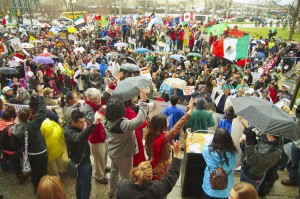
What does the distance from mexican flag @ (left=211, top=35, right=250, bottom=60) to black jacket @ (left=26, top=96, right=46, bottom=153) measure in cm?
693

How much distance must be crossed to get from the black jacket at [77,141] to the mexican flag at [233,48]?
22.1 feet

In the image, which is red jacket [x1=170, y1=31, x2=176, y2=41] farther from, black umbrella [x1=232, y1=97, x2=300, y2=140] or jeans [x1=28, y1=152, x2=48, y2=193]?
jeans [x1=28, y1=152, x2=48, y2=193]

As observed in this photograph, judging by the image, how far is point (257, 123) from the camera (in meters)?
3.66

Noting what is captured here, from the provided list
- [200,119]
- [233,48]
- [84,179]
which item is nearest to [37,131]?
[84,179]

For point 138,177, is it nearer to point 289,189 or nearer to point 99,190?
point 99,190

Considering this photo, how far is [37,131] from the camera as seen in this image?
3922 millimetres

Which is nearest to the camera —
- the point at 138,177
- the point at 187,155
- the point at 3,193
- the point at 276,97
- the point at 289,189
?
the point at 138,177

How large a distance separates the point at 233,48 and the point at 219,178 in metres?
7.64

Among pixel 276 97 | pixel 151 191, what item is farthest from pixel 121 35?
pixel 151 191

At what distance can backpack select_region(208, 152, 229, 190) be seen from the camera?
135 inches

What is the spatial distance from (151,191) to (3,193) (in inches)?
129

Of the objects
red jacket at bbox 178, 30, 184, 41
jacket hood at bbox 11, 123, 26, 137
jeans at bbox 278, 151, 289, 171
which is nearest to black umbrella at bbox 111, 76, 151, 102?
jacket hood at bbox 11, 123, 26, 137

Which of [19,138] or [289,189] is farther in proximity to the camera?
[289,189]

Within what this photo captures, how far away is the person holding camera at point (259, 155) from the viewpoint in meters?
3.59
